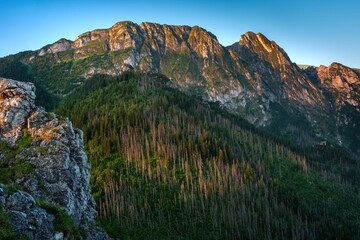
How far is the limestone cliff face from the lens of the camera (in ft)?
158

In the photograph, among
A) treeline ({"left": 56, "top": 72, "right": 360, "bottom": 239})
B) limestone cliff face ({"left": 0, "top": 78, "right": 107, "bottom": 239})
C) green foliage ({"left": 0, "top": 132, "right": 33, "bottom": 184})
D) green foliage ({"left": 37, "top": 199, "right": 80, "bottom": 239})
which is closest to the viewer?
green foliage ({"left": 37, "top": 199, "right": 80, "bottom": 239})

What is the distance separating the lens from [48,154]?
53.9 meters

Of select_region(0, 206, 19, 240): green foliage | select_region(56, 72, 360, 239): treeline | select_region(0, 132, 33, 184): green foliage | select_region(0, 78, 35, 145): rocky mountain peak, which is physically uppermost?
select_region(0, 78, 35, 145): rocky mountain peak

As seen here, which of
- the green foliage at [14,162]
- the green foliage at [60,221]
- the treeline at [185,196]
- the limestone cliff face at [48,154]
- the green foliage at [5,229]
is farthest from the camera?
the treeline at [185,196]

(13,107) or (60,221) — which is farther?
(13,107)

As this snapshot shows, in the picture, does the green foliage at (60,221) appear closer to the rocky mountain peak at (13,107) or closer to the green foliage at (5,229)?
the green foliage at (5,229)

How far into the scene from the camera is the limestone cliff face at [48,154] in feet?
158

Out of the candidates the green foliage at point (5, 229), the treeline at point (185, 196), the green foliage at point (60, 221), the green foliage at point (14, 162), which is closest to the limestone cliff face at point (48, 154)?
the green foliage at point (14, 162)

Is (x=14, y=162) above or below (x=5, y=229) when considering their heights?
above

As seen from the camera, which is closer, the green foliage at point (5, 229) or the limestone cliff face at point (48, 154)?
the green foliage at point (5, 229)

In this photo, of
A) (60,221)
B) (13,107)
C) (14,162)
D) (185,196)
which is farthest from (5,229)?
(185,196)

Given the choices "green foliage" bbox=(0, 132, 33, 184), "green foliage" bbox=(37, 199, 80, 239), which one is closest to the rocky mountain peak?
"green foliage" bbox=(0, 132, 33, 184)

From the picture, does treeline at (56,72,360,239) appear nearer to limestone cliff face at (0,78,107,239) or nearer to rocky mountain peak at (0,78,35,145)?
limestone cliff face at (0,78,107,239)

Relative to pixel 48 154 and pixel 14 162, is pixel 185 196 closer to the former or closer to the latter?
pixel 48 154
